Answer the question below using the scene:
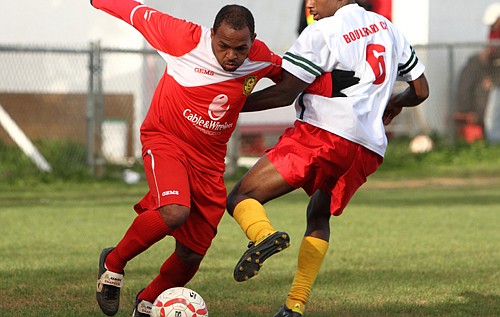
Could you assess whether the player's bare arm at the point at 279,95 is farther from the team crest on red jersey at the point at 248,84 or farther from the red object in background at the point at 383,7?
the red object in background at the point at 383,7

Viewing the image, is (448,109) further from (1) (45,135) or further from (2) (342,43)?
(2) (342,43)

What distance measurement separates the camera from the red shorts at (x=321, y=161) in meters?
6.34

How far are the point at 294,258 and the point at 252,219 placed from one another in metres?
3.32

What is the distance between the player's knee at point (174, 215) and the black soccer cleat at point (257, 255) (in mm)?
504

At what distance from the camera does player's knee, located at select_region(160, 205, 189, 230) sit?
20.0ft

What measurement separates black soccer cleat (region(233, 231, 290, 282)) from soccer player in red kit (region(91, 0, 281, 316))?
0.55m

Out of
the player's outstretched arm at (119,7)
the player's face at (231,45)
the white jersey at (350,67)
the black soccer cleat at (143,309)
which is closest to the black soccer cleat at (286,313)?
the black soccer cleat at (143,309)

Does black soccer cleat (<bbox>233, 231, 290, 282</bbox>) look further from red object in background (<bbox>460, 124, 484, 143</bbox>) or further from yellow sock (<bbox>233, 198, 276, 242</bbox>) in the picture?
red object in background (<bbox>460, 124, 484, 143</bbox>)

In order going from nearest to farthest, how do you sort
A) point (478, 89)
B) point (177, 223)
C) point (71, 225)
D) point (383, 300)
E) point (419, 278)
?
point (177, 223) < point (383, 300) < point (419, 278) < point (71, 225) < point (478, 89)

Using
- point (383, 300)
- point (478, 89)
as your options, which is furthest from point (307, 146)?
point (478, 89)

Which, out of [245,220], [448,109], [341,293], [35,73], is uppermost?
[245,220]

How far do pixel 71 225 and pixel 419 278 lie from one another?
449 centimetres

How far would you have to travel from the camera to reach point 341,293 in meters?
7.44

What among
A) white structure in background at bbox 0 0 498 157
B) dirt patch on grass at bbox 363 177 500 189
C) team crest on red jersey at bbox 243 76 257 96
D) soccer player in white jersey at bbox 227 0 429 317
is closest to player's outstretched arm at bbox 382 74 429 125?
soccer player in white jersey at bbox 227 0 429 317
